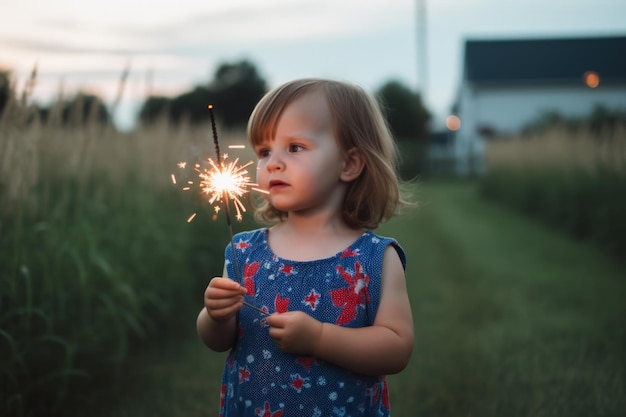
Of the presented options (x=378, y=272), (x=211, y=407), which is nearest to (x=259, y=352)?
(x=378, y=272)

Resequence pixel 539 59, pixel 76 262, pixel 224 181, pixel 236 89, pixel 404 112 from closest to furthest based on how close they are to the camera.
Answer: pixel 224 181 → pixel 76 262 → pixel 539 59 → pixel 404 112 → pixel 236 89

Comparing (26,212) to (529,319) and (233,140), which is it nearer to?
(529,319)

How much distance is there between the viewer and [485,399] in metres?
3.34

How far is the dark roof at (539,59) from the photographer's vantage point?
36531mm

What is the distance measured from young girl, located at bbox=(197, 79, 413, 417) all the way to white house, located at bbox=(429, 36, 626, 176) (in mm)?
33003

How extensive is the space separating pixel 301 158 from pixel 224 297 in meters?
0.47

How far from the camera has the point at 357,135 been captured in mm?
2166

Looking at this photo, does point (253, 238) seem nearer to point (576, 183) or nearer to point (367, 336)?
point (367, 336)

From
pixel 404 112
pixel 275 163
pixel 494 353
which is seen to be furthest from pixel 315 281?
pixel 404 112

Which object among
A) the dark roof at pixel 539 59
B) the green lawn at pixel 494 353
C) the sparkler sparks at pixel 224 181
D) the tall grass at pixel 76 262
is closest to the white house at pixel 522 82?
the dark roof at pixel 539 59

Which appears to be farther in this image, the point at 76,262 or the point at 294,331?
the point at 76,262

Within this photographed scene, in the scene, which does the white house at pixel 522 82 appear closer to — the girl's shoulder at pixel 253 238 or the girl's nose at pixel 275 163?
the girl's shoulder at pixel 253 238

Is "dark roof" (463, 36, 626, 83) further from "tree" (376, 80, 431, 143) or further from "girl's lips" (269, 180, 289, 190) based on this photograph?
"girl's lips" (269, 180, 289, 190)

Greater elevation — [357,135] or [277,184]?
[357,135]
